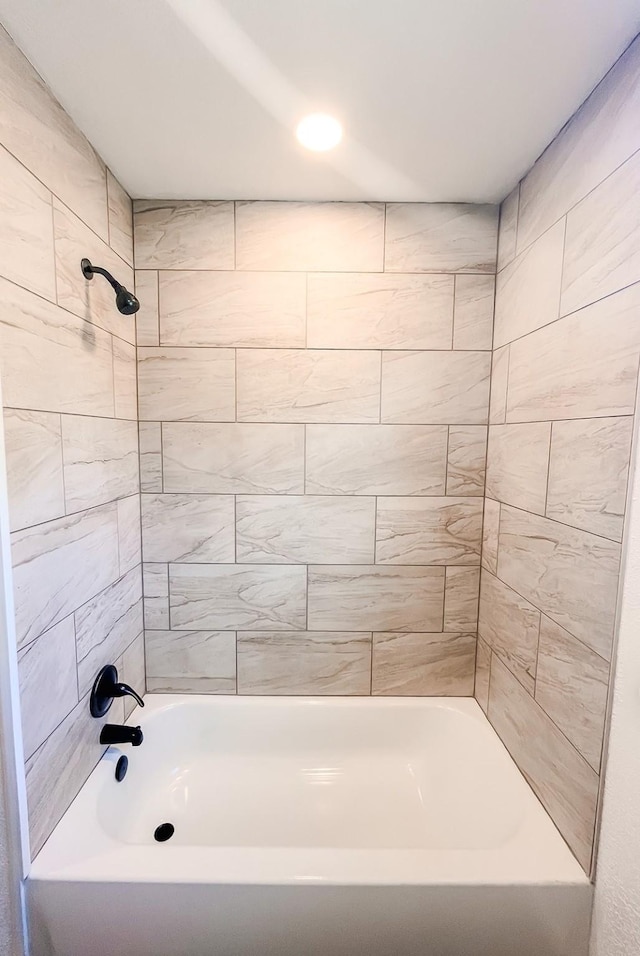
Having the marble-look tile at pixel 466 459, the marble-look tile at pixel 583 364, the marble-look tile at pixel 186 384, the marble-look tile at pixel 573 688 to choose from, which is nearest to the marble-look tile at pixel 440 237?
the marble-look tile at pixel 583 364

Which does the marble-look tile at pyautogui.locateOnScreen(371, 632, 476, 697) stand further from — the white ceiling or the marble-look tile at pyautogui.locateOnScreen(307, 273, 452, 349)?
the white ceiling

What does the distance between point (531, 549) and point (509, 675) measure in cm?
46

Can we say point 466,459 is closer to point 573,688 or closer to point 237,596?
point 573,688

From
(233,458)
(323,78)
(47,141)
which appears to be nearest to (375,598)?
(233,458)

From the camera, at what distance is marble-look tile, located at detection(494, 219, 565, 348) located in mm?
1159

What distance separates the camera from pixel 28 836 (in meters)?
0.98

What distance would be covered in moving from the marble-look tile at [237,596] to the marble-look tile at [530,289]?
1157 mm

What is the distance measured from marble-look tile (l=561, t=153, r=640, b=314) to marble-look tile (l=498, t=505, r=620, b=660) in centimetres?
59

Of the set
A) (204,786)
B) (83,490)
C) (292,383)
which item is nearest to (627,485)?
(292,383)

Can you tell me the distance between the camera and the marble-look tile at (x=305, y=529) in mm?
1608

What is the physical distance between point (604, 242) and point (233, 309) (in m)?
1.14

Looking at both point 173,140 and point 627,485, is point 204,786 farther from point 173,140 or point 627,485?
point 173,140

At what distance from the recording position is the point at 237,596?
5.40 ft

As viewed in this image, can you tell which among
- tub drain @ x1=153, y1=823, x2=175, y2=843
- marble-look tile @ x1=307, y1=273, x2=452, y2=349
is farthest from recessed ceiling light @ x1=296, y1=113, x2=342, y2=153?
tub drain @ x1=153, y1=823, x2=175, y2=843
